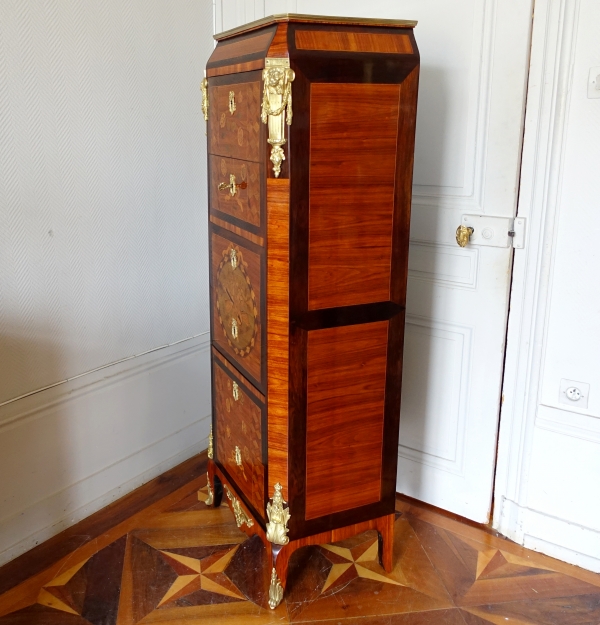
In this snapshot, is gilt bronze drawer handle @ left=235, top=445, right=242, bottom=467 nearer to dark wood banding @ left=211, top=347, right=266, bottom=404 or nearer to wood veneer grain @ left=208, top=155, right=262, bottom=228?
dark wood banding @ left=211, top=347, right=266, bottom=404

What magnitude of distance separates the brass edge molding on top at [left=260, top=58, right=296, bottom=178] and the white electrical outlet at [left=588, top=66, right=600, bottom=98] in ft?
2.71

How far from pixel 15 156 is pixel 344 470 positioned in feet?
4.10

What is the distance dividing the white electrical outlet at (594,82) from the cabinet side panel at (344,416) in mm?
807

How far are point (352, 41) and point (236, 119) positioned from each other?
13.9 inches

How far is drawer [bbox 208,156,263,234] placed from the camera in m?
1.51

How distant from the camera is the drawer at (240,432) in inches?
66.2

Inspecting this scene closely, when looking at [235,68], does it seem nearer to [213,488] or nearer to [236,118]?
[236,118]

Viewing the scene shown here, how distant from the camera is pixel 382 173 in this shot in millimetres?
1515

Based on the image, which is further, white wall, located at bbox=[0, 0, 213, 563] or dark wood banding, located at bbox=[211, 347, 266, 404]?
white wall, located at bbox=[0, 0, 213, 563]

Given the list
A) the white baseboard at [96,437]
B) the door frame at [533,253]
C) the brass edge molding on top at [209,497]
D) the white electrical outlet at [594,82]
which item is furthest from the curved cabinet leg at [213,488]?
the white electrical outlet at [594,82]

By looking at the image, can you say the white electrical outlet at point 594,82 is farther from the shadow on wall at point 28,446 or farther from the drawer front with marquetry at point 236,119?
the shadow on wall at point 28,446

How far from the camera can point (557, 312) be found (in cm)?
181

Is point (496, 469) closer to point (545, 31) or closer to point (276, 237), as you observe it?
point (276, 237)

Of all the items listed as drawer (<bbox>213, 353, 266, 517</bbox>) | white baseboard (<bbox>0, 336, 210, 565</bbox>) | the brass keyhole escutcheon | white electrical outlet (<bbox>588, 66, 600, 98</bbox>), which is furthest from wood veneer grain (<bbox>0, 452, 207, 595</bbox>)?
white electrical outlet (<bbox>588, 66, 600, 98</bbox>)
